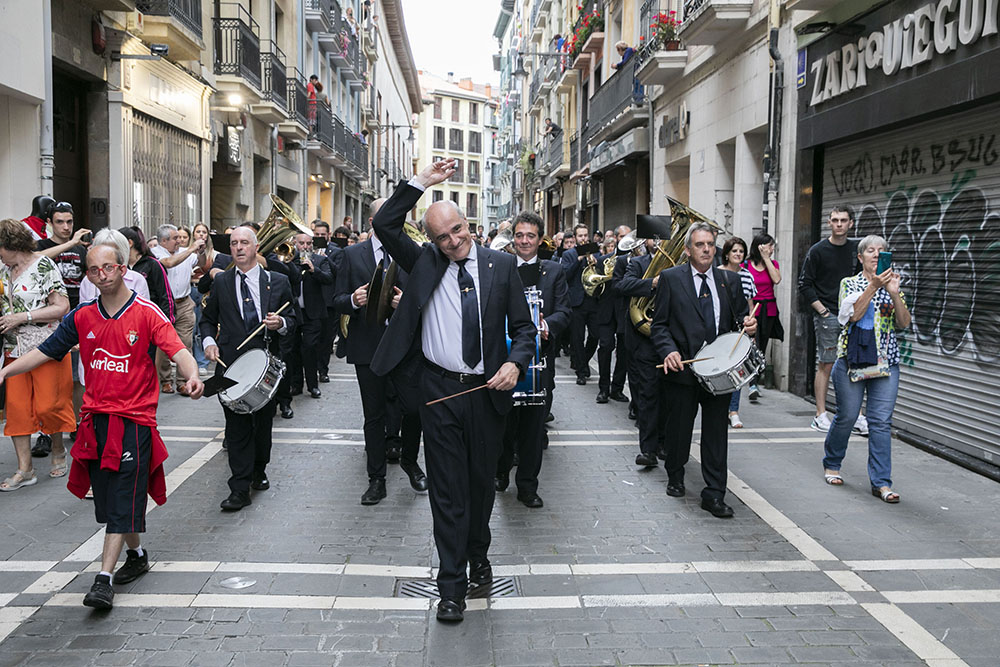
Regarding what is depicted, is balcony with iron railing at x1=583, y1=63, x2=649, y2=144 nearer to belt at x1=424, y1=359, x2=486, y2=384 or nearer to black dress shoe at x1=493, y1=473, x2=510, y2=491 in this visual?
black dress shoe at x1=493, y1=473, x2=510, y2=491

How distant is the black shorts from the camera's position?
447cm

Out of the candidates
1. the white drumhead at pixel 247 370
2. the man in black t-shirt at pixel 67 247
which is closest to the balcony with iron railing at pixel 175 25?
the man in black t-shirt at pixel 67 247

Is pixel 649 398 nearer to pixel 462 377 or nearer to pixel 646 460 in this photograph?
pixel 646 460

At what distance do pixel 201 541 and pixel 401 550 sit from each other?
116 centimetres

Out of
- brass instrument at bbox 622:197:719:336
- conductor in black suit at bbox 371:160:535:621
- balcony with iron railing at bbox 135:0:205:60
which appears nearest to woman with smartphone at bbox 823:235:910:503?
brass instrument at bbox 622:197:719:336

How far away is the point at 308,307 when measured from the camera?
10.2 m

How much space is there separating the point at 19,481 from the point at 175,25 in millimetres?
9274

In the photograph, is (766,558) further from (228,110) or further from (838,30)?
(228,110)

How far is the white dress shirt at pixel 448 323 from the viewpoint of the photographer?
14.4 ft

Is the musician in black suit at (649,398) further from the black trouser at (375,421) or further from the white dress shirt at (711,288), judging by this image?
the black trouser at (375,421)

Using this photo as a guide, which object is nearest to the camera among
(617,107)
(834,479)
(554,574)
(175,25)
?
(554,574)

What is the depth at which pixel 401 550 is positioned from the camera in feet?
17.1

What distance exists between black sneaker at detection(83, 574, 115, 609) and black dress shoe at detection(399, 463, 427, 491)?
8.19ft

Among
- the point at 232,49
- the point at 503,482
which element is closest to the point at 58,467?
the point at 503,482
